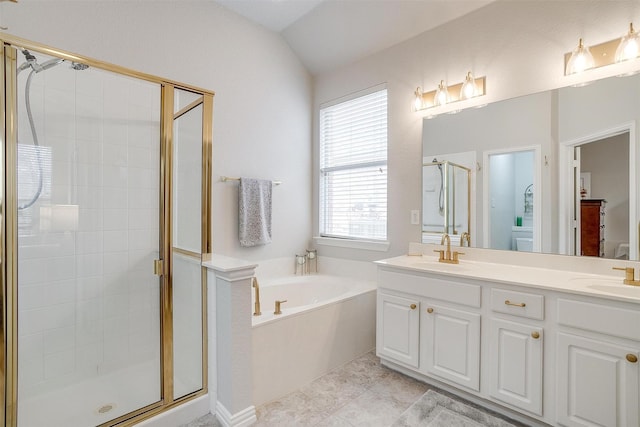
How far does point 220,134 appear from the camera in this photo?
267 centimetres

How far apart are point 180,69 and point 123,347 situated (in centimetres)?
206

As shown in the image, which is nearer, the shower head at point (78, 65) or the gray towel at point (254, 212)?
the shower head at point (78, 65)

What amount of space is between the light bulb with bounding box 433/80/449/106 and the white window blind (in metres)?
0.55

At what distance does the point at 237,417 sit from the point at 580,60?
2825 millimetres

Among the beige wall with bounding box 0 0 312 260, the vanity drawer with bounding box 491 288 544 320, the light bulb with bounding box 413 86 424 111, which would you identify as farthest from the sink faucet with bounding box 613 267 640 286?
the beige wall with bounding box 0 0 312 260


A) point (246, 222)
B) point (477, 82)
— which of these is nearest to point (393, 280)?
point (246, 222)

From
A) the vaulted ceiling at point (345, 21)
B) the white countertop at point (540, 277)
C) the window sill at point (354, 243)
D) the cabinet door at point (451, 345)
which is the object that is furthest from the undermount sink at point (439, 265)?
the vaulted ceiling at point (345, 21)

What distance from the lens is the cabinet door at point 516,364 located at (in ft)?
5.20

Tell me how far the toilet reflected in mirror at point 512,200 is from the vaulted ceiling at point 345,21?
115 cm

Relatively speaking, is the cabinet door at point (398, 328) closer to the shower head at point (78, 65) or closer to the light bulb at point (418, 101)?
the light bulb at point (418, 101)

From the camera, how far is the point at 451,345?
1.89 metres

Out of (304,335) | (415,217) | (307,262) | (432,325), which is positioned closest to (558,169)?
(415,217)

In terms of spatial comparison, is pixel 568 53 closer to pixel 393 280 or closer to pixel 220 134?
pixel 393 280

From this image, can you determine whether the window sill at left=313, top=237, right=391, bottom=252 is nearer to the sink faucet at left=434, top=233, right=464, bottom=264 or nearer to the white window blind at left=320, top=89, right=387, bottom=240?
the white window blind at left=320, top=89, right=387, bottom=240
